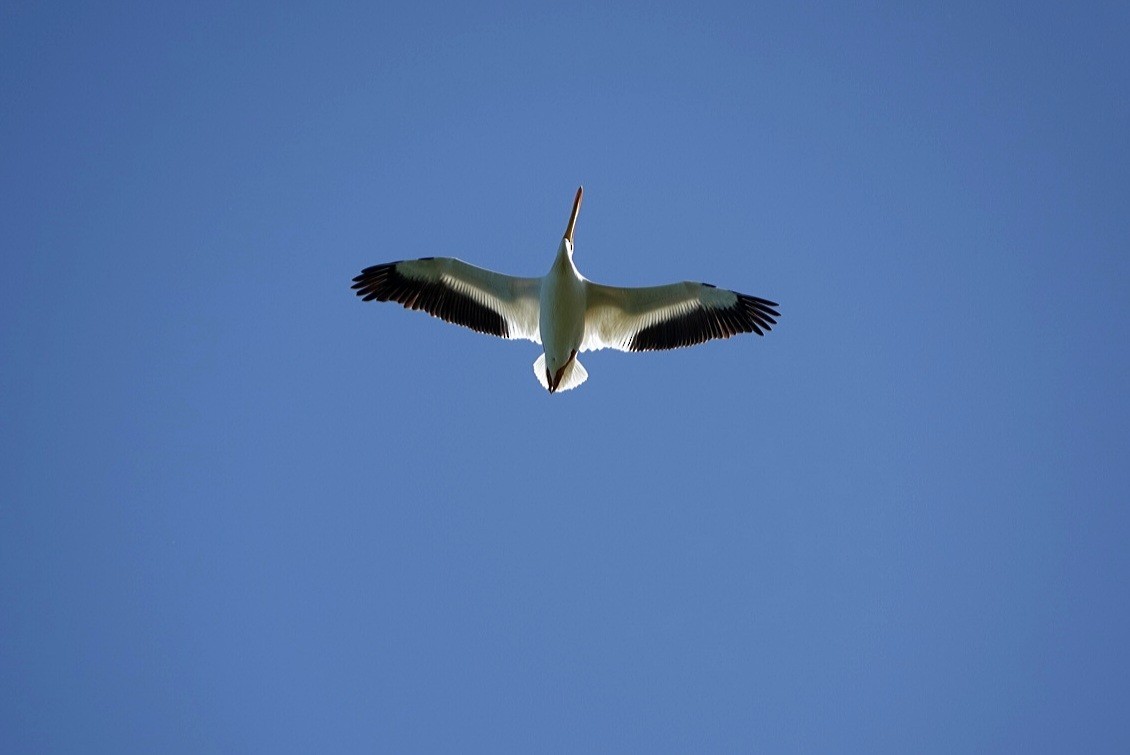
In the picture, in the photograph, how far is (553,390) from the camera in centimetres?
1052

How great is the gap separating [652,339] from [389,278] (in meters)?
2.71

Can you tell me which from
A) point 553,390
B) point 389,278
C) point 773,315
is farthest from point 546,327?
point 773,315

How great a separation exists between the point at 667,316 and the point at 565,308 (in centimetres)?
120

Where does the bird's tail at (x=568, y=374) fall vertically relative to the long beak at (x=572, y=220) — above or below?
below

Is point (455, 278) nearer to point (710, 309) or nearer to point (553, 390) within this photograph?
point (553, 390)

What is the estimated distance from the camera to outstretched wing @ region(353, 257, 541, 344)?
10148 millimetres

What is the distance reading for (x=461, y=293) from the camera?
411 inches

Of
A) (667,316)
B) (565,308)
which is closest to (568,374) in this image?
(565,308)

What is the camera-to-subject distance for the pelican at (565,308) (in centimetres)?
1012

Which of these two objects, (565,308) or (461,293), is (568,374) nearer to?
(565,308)

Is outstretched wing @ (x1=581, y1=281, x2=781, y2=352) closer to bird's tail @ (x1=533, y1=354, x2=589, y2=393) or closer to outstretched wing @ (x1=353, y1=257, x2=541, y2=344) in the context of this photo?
bird's tail @ (x1=533, y1=354, x2=589, y2=393)

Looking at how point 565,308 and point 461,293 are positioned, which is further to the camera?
point 461,293

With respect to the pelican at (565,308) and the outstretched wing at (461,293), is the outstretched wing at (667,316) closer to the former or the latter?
the pelican at (565,308)

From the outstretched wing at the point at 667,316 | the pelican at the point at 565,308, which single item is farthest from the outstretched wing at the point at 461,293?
the outstretched wing at the point at 667,316
